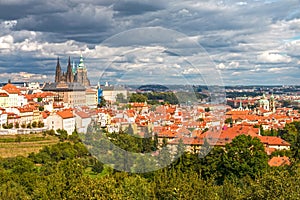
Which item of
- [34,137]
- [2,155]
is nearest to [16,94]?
[34,137]

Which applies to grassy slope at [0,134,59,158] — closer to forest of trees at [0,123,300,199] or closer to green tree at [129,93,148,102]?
forest of trees at [0,123,300,199]

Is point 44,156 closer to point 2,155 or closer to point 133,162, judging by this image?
point 2,155

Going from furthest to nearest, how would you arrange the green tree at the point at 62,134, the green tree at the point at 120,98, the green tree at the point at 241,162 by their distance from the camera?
the green tree at the point at 62,134
the green tree at the point at 241,162
the green tree at the point at 120,98

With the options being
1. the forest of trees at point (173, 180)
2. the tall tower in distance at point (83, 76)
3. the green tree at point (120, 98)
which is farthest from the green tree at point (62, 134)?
the green tree at point (120, 98)

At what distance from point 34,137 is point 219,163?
18666 mm

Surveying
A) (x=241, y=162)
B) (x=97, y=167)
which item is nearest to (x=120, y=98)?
(x=241, y=162)

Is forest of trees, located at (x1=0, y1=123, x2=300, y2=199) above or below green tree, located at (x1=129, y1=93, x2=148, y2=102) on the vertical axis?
below

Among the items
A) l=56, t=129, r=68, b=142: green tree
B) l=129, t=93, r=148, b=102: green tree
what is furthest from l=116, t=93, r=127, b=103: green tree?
l=56, t=129, r=68, b=142: green tree

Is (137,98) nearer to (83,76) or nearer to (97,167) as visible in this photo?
(97,167)

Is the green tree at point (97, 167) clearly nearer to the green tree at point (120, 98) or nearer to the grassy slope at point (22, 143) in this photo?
the grassy slope at point (22, 143)

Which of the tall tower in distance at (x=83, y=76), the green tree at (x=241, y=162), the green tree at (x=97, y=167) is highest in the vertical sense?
the tall tower in distance at (x=83, y=76)

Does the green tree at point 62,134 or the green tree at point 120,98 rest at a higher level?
the green tree at point 120,98

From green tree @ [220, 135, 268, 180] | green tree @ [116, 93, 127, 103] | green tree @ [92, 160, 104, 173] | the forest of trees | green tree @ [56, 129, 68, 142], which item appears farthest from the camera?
green tree @ [56, 129, 68, 142]

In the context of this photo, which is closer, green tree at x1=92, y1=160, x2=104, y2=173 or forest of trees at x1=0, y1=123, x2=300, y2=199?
forest of trees at x1=0, y1=123, x2=300, y2=199
